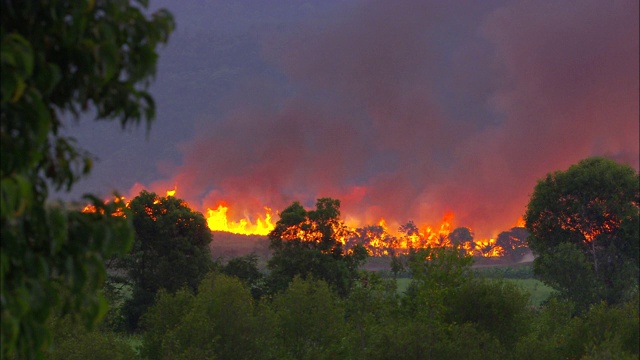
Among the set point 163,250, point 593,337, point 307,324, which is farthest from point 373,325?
point 163,250

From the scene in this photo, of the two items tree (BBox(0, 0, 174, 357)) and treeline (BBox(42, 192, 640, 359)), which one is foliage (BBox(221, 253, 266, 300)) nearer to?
treeline (BBox(42, 192, 640, 359))

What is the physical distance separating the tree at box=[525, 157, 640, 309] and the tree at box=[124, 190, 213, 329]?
118 feet

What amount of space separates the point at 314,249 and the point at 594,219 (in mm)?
30015

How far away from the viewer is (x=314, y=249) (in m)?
84.0

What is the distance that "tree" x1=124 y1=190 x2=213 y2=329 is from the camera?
84062 millimetres

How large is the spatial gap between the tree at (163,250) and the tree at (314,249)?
26.3 ft

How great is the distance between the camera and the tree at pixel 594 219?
8288 centimetres

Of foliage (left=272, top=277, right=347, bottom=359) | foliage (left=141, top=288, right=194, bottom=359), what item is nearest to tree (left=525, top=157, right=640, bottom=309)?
foliage (left=272, top=277, right=347, bottom=359)

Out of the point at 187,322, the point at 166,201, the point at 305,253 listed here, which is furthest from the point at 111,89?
the point at 166,201

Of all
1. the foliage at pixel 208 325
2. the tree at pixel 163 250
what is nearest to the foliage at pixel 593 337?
the foliage at pixel 208 325

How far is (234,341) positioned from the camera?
47.4 m

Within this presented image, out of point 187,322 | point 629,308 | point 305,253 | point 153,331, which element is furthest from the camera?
point 305,253

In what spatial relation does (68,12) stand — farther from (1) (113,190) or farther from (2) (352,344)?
(2) (352,344)

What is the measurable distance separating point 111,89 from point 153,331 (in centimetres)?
4328
